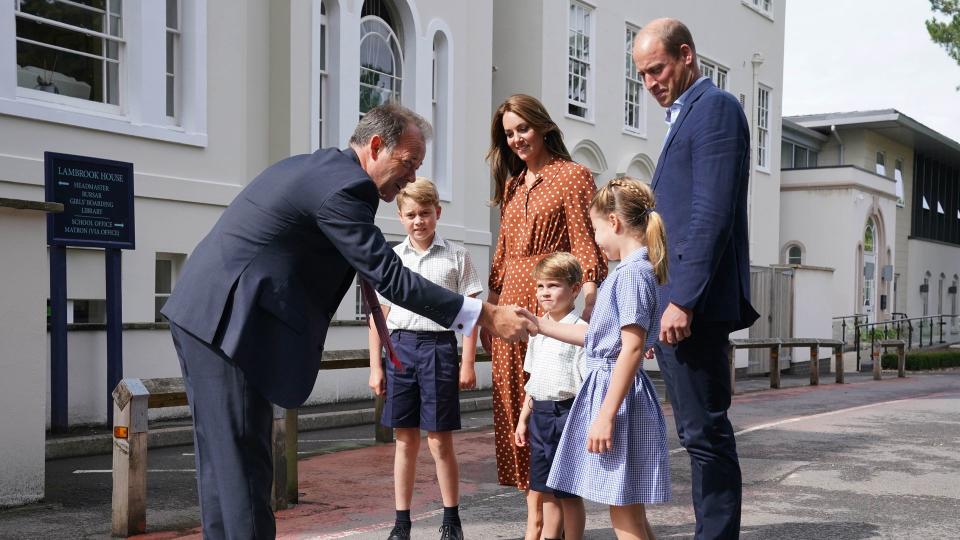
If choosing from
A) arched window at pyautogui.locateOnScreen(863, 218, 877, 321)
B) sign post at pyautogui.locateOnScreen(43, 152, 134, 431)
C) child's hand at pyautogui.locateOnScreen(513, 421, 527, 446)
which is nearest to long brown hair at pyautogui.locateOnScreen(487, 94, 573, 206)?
child's hand at pyautogui.locateOnScreen(513, 421, 527, 446)

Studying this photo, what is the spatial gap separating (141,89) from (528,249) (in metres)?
7.25

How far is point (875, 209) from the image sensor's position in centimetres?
3391

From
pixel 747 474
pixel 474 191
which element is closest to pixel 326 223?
pixel 747 474

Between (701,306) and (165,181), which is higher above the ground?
(165,181)

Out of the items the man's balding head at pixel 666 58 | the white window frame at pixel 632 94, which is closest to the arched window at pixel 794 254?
the white window frame at pixel 632 94

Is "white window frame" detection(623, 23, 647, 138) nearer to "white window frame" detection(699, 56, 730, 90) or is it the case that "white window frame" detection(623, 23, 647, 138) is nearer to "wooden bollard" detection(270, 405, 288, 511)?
"white window frame" detection(699, 56, 730, 90)

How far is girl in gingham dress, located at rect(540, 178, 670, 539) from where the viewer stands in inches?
155

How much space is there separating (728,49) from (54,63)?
1830cm

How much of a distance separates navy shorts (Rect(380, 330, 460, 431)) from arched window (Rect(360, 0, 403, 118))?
911 cm

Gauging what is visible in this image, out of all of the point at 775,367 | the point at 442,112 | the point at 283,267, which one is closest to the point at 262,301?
the point at 283,267

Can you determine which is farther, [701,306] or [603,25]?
[603,25]

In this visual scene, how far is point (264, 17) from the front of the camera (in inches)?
497

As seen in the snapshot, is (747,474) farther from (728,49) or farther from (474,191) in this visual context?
(728,49)

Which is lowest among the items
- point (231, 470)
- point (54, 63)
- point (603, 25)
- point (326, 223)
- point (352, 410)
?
point (352, 410)
